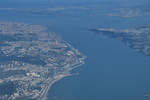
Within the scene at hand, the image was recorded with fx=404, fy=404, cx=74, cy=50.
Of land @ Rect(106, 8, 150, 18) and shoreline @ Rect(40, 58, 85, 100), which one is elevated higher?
land @ Rect(106, 8, 150, 18)

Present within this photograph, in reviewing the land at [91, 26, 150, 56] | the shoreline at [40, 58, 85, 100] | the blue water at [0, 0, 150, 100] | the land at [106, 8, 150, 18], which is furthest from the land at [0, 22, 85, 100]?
the land at [106, 8, 150, 18]

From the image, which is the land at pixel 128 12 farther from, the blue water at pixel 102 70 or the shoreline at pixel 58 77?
the shoreline at pixel 58 77

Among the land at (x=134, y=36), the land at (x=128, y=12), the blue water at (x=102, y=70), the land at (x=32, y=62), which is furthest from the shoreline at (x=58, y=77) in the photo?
the land at (x=128, y=12)

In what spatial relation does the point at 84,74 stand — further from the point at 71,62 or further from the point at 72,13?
the point at 72,13

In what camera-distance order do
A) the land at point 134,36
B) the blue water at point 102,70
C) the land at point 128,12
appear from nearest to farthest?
the blue water at point 102,70 < the land at point 134,36 < the land at point 128,12

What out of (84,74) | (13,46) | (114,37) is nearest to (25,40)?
(13,46)

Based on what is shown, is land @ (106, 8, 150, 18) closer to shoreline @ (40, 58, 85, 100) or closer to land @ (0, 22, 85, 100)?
land @ (0, 22, 85, 100)
